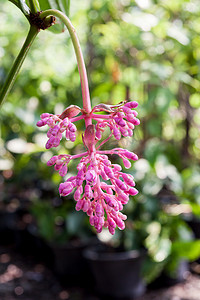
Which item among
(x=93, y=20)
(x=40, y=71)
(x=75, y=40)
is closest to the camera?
(x=75, y=40)

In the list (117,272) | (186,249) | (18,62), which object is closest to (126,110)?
(18,62)

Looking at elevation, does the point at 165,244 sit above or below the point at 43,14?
below

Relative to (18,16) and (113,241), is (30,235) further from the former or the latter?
(18,16)

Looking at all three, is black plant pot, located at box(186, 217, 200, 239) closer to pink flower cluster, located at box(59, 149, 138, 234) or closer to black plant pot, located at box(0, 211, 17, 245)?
black plant pot, located at box(0, 211, 17, 245)

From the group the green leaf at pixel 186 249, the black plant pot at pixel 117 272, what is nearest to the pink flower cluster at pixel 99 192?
the green leaf at pixel 186 249

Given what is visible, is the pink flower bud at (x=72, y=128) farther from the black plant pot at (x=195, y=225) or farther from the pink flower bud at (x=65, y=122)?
the black plant pot at (x=195, y=225)

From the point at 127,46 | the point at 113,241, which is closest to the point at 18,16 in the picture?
the point at 127,46

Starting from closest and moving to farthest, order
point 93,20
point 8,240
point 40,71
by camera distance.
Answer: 1. point 40,71
2. point 93,20
3. point 8,240
